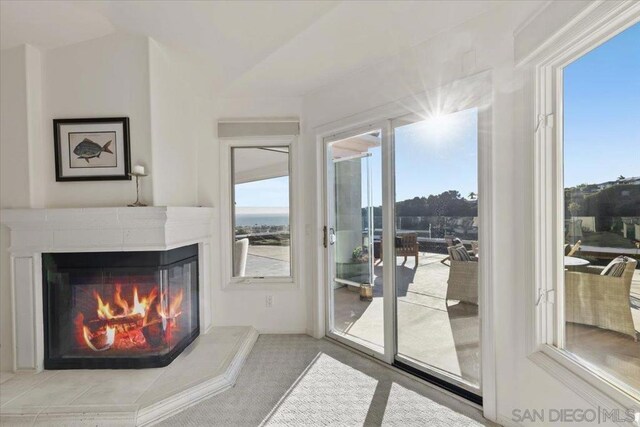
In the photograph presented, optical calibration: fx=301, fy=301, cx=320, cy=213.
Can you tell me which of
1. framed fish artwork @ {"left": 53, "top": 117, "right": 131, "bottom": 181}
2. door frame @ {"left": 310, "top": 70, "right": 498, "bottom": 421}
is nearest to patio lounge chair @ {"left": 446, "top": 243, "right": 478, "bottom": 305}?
door frame @ {"left": 310, "top": 70, "right": 498, "bottom": 421}

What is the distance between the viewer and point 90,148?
7.14 feet

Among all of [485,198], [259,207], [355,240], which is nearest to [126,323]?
[259,207]

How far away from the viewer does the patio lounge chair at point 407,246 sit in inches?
90.0

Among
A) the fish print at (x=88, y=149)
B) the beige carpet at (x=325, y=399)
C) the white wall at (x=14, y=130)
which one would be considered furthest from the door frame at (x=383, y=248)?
the white wall at (x=14, y=130)

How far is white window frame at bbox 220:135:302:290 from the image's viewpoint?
9.97 ft

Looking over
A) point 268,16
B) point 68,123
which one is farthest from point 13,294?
point 268,16

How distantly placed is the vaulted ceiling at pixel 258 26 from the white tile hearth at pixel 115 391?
2.31 metres

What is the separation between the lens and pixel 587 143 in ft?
4.78

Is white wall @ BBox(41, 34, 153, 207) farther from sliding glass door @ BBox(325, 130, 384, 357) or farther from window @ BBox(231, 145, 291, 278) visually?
sliding glass door @ BBox(325, 130, 384, 357)

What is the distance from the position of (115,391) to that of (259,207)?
1.85m

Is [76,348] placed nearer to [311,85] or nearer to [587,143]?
[311,85]

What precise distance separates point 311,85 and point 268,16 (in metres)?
0.94

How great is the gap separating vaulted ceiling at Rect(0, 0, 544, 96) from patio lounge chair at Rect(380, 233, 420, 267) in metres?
1.37

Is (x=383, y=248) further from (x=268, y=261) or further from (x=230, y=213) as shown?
(x=230, y=213)
